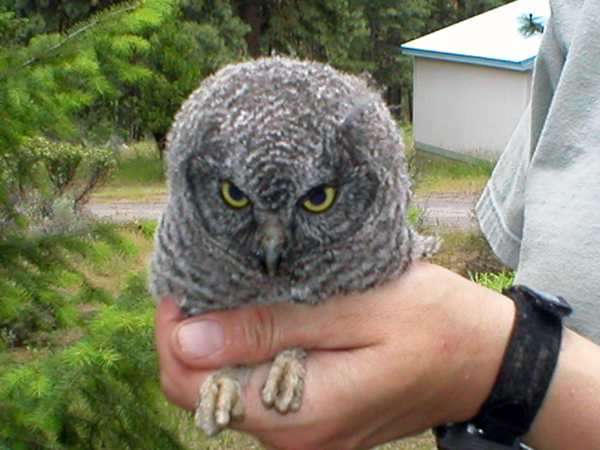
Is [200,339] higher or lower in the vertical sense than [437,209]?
higher

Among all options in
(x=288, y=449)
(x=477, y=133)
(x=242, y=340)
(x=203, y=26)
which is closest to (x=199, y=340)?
(x=242, y=340)

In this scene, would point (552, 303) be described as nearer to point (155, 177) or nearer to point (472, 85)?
point (155, 177)

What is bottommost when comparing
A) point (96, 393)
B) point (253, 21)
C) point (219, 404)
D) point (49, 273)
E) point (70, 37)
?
point (253, 21)

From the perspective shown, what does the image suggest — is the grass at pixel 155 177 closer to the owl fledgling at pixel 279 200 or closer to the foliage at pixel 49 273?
the foliage at pixel 49 273

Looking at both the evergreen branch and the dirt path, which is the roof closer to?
the dirt path

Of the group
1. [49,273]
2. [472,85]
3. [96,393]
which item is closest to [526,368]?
[96,393]

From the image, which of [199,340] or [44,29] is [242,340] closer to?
[199,340]

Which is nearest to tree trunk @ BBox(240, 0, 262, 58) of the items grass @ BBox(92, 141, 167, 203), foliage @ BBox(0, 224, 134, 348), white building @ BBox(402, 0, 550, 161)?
grass @ BBox(92, 141, 167, 203)

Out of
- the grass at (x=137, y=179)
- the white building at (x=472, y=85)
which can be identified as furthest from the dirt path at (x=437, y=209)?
the white building at (x=472, y=85)
